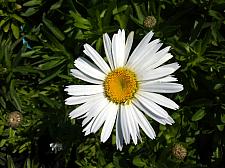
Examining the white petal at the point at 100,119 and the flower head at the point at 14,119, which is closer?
the white petal at the point at 100,119

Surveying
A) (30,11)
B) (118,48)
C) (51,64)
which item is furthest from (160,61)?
(30,11)

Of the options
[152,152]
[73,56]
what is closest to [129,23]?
[73,56]

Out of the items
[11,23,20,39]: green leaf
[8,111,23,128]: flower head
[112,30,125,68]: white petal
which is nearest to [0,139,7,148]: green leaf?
[8,111,23,128]: flower head

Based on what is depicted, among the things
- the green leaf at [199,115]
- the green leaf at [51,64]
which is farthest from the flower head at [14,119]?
the green leaf at [199,115]

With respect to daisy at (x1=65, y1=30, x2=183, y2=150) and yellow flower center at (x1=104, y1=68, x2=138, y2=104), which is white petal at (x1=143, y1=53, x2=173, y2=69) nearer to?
daisy at (x1=65, y1=30, x2=183, y2=150)

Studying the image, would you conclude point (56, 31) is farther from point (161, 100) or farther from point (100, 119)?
Result: point (161, 100)

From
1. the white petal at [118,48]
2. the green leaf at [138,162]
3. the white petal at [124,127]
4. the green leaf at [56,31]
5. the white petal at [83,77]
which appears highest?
the green leaf at [56,31]

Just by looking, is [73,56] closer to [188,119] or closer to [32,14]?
[32,14]

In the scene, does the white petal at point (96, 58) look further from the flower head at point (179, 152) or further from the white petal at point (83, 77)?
the flower head at point (179, 152)
